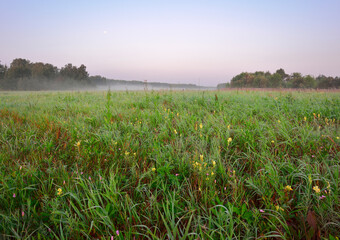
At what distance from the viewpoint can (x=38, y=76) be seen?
223 feet

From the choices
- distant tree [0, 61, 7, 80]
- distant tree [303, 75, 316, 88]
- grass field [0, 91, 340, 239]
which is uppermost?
distant tree [0, 61, 7, 80]

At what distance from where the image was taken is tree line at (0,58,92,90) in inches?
2469

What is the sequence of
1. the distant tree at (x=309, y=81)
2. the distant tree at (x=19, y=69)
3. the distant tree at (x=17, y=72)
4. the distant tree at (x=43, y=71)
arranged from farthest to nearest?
the distant tree at (x=43, y=71)
the distant tree at (x=19, y=69)
the distant tree at (x=17, y=72)
the distant tree at (x=309, y=81)

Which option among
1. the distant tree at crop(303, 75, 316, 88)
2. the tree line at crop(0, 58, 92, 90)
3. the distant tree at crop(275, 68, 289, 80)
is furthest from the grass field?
the distant tree at crop(275, 68, 289, 80)

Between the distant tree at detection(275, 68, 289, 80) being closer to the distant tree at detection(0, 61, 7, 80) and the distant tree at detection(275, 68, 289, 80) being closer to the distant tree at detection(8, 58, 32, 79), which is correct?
the distant tree at detection(8, 58, 32, 79)

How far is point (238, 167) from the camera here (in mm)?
1914

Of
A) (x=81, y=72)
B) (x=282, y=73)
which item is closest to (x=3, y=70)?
(x=81, y=72)

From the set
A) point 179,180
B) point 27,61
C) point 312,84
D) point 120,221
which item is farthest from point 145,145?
point 27,61

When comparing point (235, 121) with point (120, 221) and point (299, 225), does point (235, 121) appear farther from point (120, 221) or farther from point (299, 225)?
point (120, 221)

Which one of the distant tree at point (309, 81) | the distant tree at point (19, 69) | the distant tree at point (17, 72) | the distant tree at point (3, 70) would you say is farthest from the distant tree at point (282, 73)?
the distant tree at point (3, 70)

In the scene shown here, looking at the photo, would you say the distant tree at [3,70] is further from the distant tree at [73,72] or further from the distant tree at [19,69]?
the distant tree at [73,72]

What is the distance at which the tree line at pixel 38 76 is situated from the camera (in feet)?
206

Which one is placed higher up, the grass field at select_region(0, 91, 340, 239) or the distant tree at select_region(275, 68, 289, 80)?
the distant tree at select_region(275, 68, 289, 80)

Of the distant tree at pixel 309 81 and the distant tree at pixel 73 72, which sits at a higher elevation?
the distant tree at pixel 73 72
